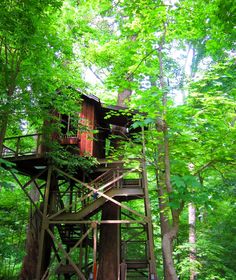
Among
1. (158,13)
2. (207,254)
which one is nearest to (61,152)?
(158,13)

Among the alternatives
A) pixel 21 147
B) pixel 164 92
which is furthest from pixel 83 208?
pixel 164 92

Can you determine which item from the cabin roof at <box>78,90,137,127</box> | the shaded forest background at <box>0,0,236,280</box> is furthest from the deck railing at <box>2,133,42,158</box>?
the cabin roof at <box>78,90,137,127</box>

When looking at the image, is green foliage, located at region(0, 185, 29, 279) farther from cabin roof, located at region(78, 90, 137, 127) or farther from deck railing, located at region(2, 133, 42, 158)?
cabin roof, located at region(78, 90, 137, 127)

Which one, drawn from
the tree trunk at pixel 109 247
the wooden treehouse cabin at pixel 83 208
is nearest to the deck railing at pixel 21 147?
the wooden treehouse cabin at pixel 83 208

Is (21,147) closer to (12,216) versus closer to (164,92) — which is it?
(12,216)

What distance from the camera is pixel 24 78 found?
8.27m

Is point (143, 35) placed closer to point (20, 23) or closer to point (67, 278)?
point (20, 23)

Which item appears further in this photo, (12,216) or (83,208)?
(12,216)

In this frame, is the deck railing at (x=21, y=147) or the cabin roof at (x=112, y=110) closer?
the deck railing at (x=21, y=147)

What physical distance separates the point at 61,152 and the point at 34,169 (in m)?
2.96

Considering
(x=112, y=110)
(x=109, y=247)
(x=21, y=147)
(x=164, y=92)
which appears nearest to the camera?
(x=164, y=92)

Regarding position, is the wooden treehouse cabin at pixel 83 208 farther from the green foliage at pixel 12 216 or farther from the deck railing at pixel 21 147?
the green foliage at pixel 12 216

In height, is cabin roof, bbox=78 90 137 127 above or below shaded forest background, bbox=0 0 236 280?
above

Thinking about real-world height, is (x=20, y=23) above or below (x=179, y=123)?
above
